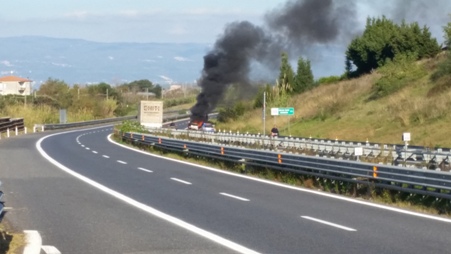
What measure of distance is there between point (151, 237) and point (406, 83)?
2258 inches

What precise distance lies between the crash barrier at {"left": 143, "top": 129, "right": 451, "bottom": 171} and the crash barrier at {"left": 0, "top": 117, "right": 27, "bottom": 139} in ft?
77.8

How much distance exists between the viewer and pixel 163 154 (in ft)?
132

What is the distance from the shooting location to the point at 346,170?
822 inches

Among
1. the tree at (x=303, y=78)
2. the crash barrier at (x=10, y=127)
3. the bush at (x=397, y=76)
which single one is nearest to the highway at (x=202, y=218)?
the bush at (x=397, y=76)

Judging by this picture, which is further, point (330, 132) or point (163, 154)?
point (330, 132)

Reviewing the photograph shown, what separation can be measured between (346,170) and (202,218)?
619cm

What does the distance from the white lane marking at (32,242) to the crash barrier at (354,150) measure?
10231mm

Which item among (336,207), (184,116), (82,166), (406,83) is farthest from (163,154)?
(184,116)

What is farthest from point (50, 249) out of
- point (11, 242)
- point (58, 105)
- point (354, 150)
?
point (58, 105)

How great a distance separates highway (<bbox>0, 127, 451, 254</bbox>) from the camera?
40.7 ft

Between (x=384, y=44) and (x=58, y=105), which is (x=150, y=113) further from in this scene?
(x=58, y=105)

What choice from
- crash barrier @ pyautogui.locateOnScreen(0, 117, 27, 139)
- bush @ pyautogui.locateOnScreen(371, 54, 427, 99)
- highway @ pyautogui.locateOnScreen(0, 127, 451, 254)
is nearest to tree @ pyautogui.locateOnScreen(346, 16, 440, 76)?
bush @ pyautogui.locateOnScreen(371, 54, 427, 99)

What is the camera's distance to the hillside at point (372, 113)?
51969 mm

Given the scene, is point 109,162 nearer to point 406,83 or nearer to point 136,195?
point 136,195
